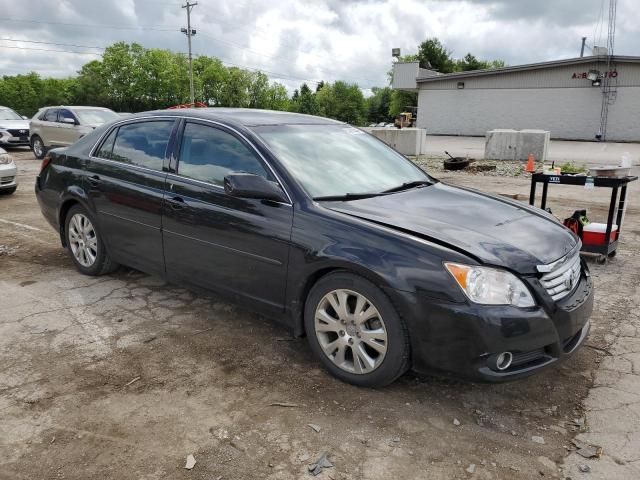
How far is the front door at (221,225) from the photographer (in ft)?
11.4

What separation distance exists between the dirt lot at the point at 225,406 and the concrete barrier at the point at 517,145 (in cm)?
1363

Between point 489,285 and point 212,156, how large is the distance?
2190mm

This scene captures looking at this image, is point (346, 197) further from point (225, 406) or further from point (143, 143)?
point (143, 143)

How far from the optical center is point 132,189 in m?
4.40

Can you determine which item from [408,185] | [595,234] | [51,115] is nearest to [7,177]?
[51,115]

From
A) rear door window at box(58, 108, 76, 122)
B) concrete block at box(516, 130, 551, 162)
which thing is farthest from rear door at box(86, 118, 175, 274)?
concrete block at box(516, 130, 551, 162)

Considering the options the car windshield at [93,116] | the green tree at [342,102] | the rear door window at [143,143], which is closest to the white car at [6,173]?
the car windshield at [93,116]

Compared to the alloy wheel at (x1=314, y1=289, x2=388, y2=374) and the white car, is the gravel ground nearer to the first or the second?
the white car

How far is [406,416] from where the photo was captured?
298 cm

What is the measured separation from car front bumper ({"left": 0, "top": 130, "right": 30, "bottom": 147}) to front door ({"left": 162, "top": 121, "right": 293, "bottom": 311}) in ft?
56.9

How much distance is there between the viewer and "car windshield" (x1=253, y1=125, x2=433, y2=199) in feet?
11.9

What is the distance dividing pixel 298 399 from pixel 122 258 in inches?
94.3

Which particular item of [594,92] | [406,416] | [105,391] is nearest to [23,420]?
[105,391]

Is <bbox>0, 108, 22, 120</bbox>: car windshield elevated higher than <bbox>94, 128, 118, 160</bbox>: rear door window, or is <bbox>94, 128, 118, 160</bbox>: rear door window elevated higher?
<bbox>0, 108, 22, 120</bbox>: car windshield
